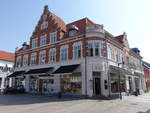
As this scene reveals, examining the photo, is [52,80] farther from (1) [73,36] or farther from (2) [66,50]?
(1) [73,36]

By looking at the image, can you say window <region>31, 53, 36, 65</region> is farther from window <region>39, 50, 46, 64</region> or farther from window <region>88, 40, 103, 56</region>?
window <region>88, 40, 103, 56</region>

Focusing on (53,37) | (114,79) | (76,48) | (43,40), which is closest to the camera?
(76,48)

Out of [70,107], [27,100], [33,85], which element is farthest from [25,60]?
[70,107]

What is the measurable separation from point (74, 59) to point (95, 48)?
3.97 metres

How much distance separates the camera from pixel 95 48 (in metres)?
22.8

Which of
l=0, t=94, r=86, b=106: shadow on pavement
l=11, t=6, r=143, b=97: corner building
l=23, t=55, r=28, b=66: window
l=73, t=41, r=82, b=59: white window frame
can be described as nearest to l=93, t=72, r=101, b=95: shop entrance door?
l=11, t=6, r=143, b=97: corner building

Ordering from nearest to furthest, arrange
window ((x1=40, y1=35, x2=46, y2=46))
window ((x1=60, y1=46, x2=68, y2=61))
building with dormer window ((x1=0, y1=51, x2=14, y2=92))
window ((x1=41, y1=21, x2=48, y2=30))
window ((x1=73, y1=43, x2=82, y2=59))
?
1. window ((x1=73, y1=43, x2=82, y2=59))
2. window ((x1=60, y1=46, x2=68, y2=61))
3. window ((x1=40, y1=35, x2=46, y2=46))
4. window ((x1=41, y1=21, x2=48, y2=30))
5. building with dormer window ((x1=0, y1=51, x2=14, y2=92))

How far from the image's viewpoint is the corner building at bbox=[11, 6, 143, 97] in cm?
2197

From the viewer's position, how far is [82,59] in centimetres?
2286

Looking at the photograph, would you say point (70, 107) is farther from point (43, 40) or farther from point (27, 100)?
point (43, 40)

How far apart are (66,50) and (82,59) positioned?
13.7 feet

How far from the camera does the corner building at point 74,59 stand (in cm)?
2197

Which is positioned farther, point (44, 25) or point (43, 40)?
point (44, 25)

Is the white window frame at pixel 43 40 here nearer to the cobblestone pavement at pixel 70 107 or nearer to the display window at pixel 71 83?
the display window at pixel 71 83
